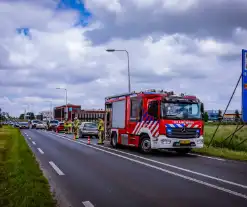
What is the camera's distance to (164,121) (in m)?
15.5

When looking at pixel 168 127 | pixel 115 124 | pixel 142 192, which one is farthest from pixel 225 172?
pixel 115 124

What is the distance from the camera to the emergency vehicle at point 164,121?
15.6 meters

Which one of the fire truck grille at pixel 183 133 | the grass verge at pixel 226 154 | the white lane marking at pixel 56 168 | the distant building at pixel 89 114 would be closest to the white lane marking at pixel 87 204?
the white lane marking at pixel 56 168

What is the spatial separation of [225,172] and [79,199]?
5.18 m

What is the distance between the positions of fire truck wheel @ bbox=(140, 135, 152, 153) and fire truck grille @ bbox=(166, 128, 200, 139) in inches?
49.1

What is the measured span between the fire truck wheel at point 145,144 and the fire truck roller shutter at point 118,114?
230 centimetres

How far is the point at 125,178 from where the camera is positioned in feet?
31.2

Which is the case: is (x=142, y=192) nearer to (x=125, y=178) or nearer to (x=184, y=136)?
(x=125, y=178)

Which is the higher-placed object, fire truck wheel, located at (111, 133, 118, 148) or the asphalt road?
fire truck wheel, located at (111, 133, 118, 148)

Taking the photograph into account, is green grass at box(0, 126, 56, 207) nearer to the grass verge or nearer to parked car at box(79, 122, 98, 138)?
the grass verge

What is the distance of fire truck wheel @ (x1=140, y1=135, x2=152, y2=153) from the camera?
1639 cm

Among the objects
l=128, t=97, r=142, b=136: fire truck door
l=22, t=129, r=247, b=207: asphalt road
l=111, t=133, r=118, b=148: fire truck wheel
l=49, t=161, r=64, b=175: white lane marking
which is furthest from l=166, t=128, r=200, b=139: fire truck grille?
l=49, t=161, r=64, b=175: white lane marking

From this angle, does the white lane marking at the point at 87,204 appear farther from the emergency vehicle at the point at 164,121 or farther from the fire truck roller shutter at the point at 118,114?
the fire truck roller shutter at the point at 118,114

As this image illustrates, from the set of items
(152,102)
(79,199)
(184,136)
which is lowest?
(79,199)
